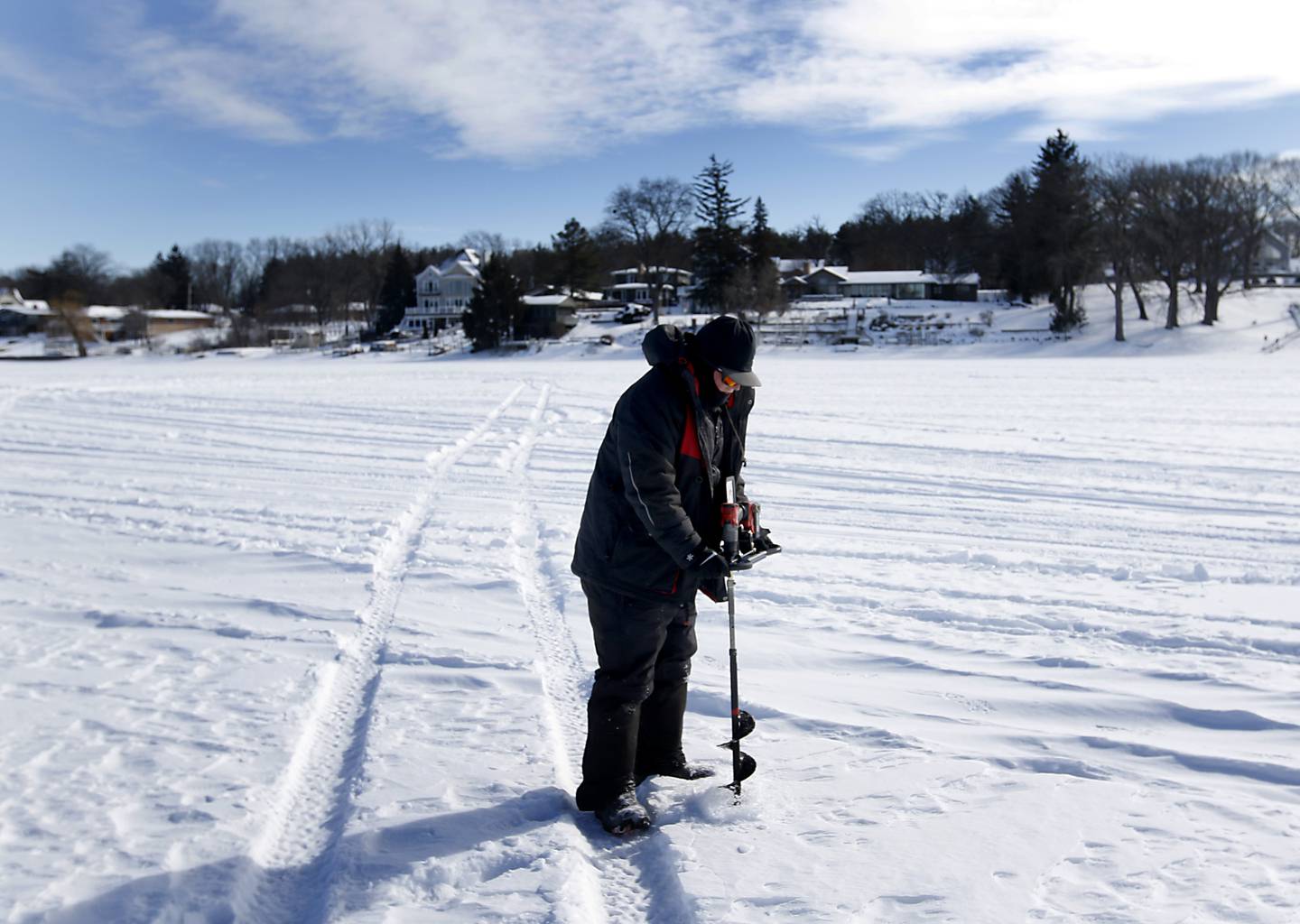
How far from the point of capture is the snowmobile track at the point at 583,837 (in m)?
2.98

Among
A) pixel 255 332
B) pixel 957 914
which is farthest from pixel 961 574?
pixel 255 332

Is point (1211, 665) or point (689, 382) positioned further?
point (1211, 665)

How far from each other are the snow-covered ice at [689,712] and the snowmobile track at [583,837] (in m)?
0.02

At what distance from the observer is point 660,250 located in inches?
3002

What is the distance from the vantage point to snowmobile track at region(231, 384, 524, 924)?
9.96 feet

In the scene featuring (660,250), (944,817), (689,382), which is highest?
(660,250)

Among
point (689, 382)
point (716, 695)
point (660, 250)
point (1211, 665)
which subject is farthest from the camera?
point (660, 250)

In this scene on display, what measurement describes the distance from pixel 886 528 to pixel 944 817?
5.15m

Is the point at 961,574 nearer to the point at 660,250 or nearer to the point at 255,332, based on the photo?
the point at 660,250

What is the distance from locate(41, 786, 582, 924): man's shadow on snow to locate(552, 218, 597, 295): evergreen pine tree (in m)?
78.9

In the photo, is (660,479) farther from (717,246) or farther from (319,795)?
(717,246)

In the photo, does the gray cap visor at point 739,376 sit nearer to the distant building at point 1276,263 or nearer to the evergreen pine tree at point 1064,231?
the evergreen pine tree at point 1064,231

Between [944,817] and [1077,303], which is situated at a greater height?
[1077,303]

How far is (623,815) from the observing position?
3389 mm
